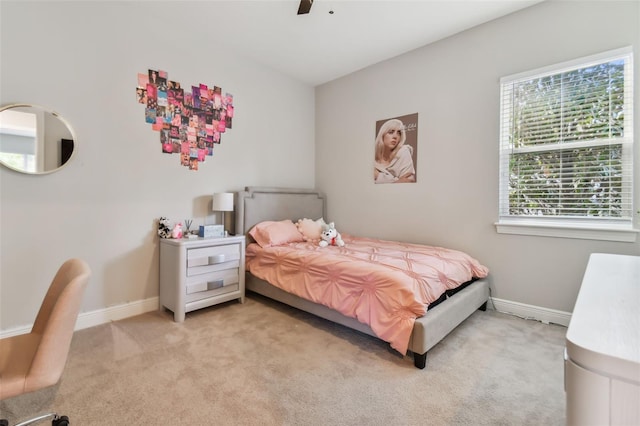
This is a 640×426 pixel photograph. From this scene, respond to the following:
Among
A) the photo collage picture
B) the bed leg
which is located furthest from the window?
the photo collage picture

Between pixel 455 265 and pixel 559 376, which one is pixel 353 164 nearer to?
pixel 455 265

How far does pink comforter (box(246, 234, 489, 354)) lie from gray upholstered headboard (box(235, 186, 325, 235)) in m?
0.48

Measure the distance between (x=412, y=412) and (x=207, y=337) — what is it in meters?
1.57

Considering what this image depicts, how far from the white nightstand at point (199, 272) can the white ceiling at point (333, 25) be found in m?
2.13

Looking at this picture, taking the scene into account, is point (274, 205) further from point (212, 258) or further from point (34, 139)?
point (34, 139)

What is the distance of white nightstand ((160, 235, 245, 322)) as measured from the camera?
8.34ft

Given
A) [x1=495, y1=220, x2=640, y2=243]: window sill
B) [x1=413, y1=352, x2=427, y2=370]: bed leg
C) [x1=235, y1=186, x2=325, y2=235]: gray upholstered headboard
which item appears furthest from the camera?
[x1=235, y1=186, x2=325, y2=235]: gray upholstered headboard

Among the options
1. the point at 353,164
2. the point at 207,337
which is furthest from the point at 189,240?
the point at 353,164

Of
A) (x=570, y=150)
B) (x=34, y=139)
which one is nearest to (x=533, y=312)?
(x=570, y=150)

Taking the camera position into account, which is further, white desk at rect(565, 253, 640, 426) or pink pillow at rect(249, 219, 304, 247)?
pink pillow at rect(249, 219, 304, 247)

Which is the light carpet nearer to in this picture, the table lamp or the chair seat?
the chair seat

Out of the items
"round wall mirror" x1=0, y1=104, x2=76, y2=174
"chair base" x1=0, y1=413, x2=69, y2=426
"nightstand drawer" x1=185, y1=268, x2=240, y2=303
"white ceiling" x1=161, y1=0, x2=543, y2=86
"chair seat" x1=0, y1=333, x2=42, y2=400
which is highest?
"white ceiling" x1=161, y1=0, x2=543, y2=86

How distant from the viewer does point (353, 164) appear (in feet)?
12.9

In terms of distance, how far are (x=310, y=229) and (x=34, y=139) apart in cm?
257
